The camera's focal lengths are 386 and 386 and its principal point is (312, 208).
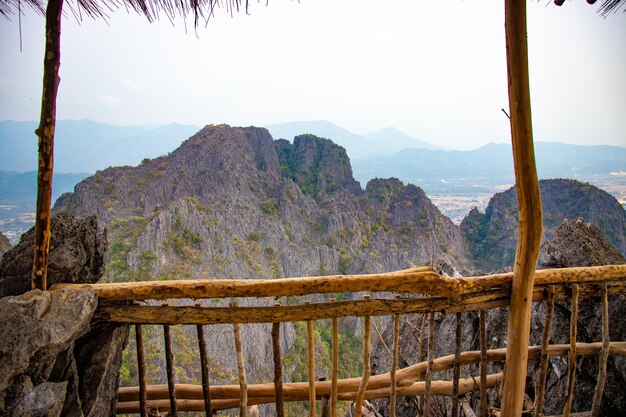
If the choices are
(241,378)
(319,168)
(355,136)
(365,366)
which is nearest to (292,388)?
(241,378)

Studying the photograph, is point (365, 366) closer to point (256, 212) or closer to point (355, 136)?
point (256, 212)

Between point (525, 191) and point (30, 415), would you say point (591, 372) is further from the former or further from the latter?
point (30, 415)

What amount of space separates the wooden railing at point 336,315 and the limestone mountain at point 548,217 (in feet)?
116

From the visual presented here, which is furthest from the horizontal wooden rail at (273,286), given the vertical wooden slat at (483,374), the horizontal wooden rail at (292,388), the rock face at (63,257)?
the horizontal wooden rail at (292,388)

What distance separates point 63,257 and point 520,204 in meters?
2.20

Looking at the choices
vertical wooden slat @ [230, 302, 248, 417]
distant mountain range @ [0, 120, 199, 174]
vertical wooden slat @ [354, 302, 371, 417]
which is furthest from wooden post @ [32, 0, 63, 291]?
distant mountain range @ [0, 120, 199, 174]

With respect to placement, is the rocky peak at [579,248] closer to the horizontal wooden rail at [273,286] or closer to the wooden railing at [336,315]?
the wooden railing at [336,315]

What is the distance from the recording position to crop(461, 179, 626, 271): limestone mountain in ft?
114

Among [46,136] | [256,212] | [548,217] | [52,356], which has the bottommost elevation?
[548,217]

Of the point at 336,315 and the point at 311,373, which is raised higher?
the point at 336,315

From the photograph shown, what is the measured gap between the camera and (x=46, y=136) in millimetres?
1674

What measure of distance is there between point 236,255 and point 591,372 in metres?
35.7

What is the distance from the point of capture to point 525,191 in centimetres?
183

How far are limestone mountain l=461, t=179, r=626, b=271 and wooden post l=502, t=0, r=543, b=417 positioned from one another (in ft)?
117
